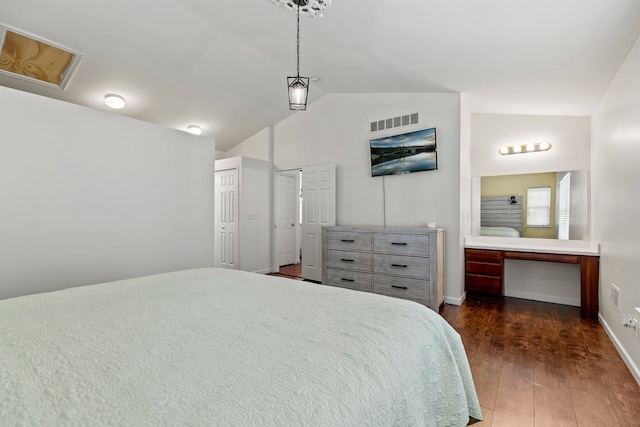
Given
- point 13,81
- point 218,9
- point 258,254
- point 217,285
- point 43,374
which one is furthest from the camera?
point 258,254

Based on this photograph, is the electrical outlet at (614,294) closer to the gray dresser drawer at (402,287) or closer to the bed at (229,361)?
the gray dresser drawer at (402,287)

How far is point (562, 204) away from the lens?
3703 millimetres

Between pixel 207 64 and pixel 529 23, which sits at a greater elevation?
pixel 207 64

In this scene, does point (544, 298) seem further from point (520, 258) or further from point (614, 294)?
point (614, 294)

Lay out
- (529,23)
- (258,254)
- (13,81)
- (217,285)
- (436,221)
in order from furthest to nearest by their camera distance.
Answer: (258,254) < (436,221) < (13,81) < (529,23) < (217,285)

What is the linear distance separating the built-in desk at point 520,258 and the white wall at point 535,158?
28 centimetres

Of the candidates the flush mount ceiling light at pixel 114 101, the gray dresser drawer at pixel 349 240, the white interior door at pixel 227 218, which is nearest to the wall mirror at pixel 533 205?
the gray dresser drawer at pixel 349 240

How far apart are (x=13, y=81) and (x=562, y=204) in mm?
6671

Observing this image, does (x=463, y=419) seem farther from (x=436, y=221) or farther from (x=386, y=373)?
(x=436, y=221)

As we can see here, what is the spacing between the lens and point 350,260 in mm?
3957

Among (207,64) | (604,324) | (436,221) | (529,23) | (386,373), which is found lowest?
(604,324)

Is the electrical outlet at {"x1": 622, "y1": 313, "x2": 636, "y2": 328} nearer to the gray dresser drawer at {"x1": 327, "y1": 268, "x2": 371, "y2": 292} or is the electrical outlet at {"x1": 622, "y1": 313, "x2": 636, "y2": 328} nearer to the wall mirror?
the wall mirror

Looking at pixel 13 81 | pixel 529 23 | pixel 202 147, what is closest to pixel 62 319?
pixel 202 147

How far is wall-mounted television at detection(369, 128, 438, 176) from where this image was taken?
3.84m
